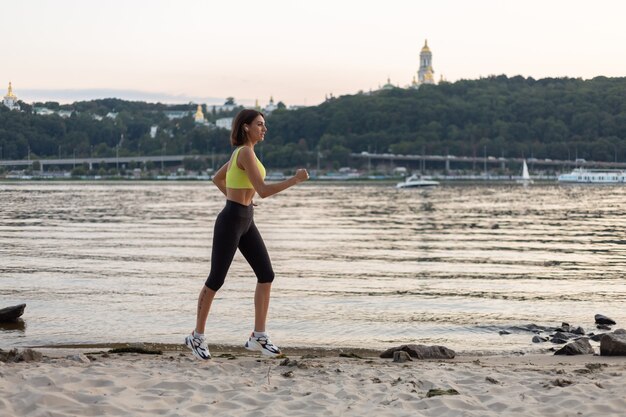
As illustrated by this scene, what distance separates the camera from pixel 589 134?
561ft

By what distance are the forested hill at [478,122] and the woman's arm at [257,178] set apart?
16912 cm

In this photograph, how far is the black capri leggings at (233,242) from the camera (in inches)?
314

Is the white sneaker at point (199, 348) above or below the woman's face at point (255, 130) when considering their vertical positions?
below

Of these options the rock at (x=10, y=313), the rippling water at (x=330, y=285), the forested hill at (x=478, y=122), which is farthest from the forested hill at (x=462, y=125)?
the rock at (x=10, y=313)

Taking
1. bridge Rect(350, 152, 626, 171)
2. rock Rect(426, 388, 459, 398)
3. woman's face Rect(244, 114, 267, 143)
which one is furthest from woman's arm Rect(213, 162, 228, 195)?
bridge Rect(350, 152, 626, 171)

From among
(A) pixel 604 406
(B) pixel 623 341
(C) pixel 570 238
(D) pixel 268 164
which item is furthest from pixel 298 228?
(D) pixel 268 164

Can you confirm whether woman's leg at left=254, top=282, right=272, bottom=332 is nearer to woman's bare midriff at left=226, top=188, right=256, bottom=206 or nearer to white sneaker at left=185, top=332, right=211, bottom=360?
white sneaker at left=185, top=332, right=211, bottom=360

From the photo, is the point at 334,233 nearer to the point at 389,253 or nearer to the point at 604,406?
the point at 389,253

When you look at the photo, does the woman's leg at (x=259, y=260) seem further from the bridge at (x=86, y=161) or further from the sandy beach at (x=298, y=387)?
the bridge at (x=86, y=161)

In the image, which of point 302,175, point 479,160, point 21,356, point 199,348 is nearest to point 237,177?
point 302,175

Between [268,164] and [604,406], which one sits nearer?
[604,406]

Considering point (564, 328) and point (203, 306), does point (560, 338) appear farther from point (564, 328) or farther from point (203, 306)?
point (203, 306)

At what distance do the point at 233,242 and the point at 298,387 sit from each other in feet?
4.98

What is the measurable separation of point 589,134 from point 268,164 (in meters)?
61.6
